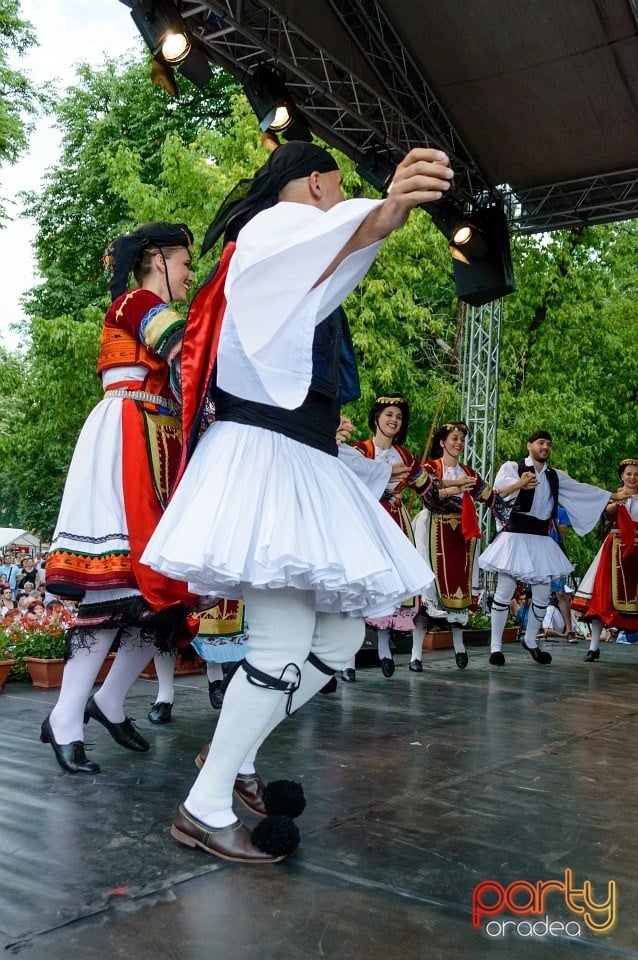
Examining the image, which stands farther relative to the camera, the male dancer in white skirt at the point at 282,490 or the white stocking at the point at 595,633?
the white stocking at the point at 595,633

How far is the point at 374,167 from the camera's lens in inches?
296

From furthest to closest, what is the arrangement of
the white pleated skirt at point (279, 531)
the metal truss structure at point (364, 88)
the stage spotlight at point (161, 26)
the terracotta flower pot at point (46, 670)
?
the metal truss structure at point (364, 88) < the stage spotlight at point (161, 26) < the terracotta flower pot at point (46, 670) < the white pleated skirt at point (279, 531)

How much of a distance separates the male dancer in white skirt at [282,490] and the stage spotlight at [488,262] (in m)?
5.98

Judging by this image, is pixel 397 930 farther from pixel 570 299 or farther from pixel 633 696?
pixel 570 299

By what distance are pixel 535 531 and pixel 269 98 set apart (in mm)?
4019

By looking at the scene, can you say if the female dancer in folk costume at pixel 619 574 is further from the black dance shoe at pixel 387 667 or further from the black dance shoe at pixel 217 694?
the black dance shoe at pixel 217 694

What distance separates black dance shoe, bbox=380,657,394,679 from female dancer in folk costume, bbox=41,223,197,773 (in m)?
3.01

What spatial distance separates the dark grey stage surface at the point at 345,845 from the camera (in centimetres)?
174

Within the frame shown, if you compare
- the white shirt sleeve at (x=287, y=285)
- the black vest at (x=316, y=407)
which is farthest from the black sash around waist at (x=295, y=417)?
the white shirt sleeve at (x=287, y=285)

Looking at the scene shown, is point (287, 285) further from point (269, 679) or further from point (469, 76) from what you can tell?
point (469, 76)

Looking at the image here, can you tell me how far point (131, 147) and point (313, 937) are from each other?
16.6 metres

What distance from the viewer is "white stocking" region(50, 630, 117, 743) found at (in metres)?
3.02

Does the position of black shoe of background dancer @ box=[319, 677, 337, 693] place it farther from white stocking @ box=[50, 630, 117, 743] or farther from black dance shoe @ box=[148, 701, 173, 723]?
white stocking @ box=[50, 630, 117, 743]

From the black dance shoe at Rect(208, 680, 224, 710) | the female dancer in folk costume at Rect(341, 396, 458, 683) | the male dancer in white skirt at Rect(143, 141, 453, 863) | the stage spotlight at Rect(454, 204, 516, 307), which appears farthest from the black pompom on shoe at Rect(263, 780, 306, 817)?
the stage spotlight at Rect(454, 204, 516, 307)
